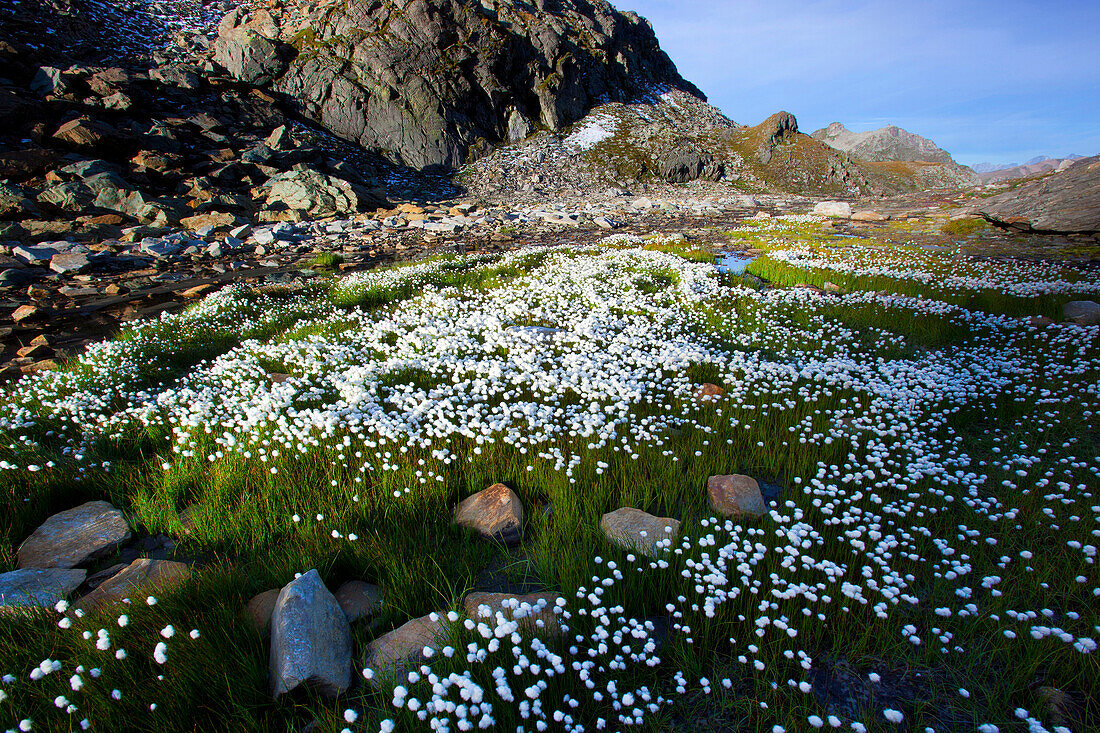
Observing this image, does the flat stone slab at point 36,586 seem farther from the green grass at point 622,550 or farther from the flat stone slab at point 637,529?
the flat stone slab at point 637,529

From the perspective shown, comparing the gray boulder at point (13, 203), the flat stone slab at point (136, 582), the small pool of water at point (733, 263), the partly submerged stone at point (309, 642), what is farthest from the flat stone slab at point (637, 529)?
the gray boulder at point (13, 203)

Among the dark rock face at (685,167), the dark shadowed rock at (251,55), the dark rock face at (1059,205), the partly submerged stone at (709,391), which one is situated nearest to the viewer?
the partly submerged stone at (709,391)

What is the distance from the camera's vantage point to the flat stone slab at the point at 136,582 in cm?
323

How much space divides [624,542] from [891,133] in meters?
187

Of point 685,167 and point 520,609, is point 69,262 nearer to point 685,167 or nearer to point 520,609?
point 520,609

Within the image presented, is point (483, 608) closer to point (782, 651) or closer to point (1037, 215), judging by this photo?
point (782, 651)

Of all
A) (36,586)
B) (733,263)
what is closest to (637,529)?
(36,586)

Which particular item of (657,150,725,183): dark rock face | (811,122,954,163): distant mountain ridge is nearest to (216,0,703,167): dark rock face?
(657,150,725,183): dark rock face

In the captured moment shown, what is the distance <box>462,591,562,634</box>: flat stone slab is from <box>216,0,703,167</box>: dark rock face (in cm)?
6382

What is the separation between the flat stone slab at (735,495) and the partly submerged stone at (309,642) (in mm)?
3188

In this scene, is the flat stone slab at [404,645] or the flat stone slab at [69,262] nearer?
the flat stone slab at [404,645]

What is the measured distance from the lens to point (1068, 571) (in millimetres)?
3439

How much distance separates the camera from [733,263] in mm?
18719

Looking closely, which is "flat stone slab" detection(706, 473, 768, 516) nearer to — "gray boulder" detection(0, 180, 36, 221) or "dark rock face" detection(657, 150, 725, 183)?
"gray boulder" detection(0, 180, 36, 221)
